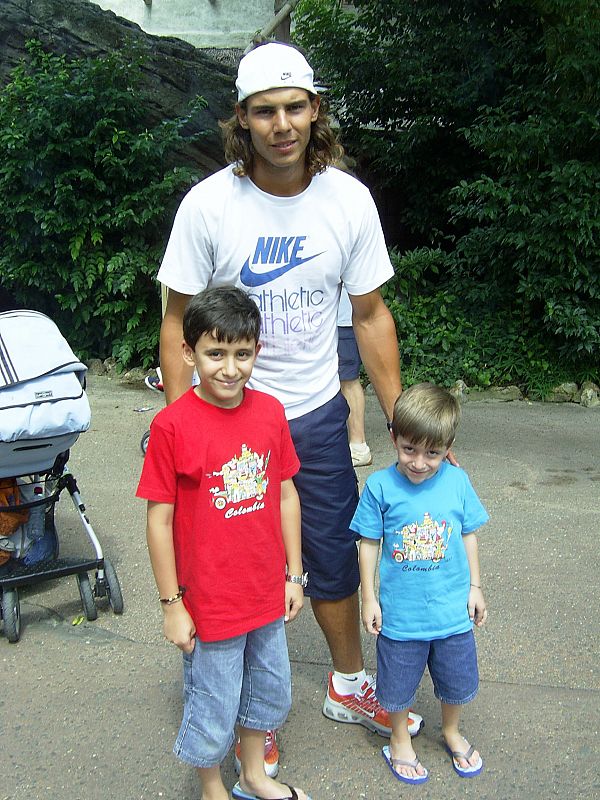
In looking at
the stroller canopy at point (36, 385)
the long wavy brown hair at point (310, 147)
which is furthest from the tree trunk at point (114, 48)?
the long wavy brown hair at point (310, 147)

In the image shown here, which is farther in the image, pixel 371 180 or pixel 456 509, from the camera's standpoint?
pixel 371 180

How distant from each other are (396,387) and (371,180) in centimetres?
741

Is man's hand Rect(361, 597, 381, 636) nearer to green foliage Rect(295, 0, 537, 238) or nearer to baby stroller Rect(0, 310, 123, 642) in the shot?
baby stroller Rect(0, 310, 123, 642)

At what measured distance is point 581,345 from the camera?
7410 mm

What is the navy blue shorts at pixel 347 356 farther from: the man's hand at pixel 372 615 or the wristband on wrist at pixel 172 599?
the wristband on wrist at pixel 172 599

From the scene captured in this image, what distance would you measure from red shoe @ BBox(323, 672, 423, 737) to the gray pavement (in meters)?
0.03

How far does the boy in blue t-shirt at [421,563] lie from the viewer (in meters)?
2.53

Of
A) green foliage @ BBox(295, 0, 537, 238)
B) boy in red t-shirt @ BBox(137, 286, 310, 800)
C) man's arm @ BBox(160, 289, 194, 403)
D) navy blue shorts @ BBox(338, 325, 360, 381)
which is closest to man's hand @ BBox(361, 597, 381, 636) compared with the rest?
boy in red t-shirt @ BBox(137, 286, 310, 800)

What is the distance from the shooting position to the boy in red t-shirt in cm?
225

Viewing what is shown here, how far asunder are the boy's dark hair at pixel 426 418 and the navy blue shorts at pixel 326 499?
12.5 inches

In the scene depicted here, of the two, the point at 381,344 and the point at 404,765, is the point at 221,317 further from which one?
the point at 404,765

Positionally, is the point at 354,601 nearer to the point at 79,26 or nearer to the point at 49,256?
the point at 49,256

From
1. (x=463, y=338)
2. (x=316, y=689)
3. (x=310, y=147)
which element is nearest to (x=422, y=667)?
(x=316, y=689)

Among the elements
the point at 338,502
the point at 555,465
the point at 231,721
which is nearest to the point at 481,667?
the point at 338,502
